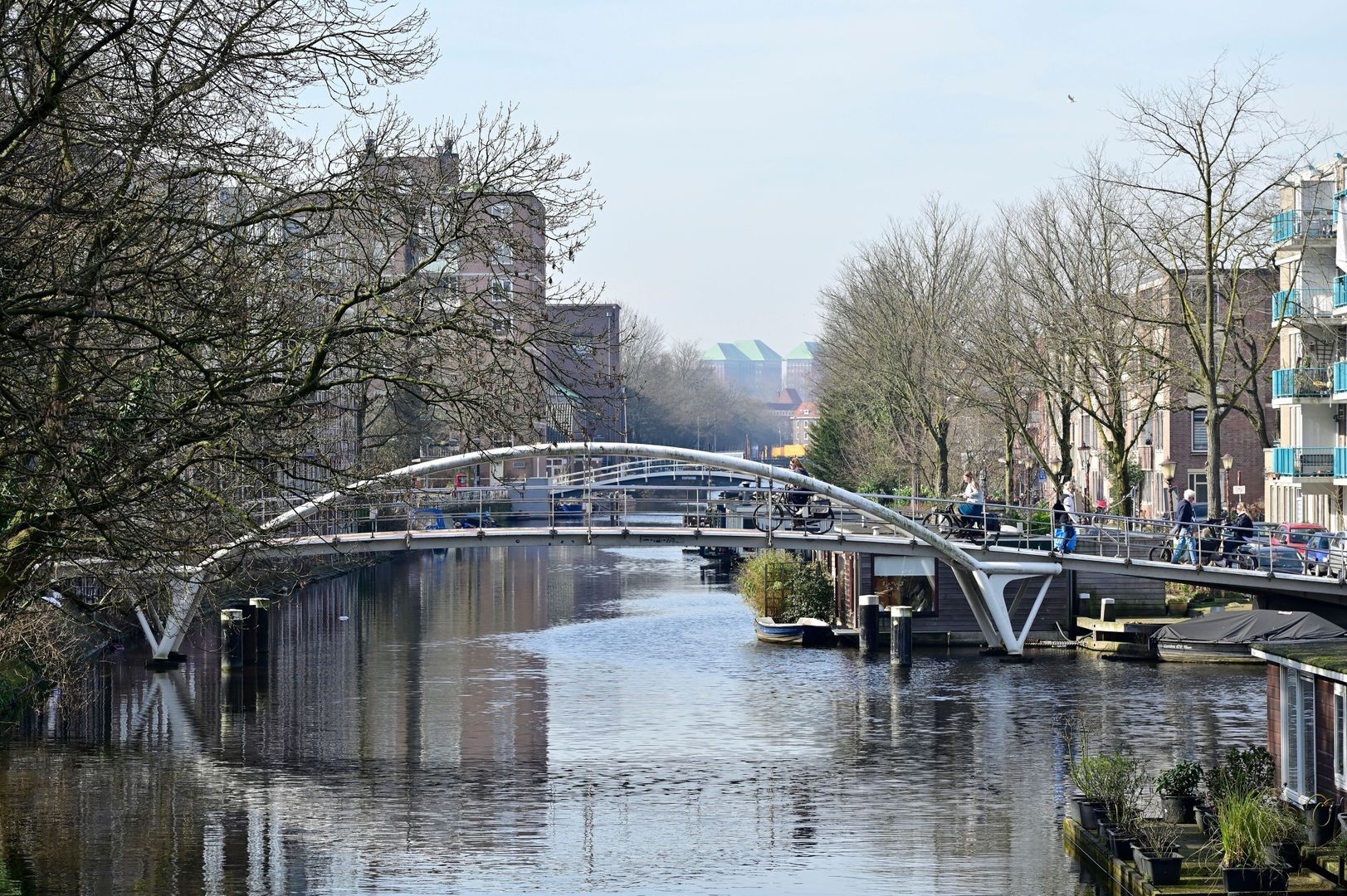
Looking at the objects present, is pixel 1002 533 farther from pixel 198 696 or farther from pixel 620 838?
pixel 620 838

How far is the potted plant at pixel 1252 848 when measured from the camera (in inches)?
731

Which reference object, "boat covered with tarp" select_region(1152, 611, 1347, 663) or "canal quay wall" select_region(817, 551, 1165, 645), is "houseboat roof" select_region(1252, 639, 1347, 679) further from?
"canal quay wall" select_region(817, 551, 1165, 645)

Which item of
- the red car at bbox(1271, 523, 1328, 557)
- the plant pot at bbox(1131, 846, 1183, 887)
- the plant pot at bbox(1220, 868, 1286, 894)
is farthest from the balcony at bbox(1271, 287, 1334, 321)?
the plant pot at bbox(1220, 868, 1286, 894)

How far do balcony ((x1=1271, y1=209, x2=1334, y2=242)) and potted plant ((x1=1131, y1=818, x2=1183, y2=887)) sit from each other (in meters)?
38.1

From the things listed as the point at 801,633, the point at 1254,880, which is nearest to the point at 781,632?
the point at 801,633

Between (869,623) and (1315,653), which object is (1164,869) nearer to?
(1315,653)

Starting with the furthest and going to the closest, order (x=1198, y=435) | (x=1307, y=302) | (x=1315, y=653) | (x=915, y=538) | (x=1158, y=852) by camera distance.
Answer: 1. (x=1198, y=435)
2. (x=1307, y=302)
3. (x=915, y=538)
4. (x=1315, y=653)
5. (x=1158, y=852)

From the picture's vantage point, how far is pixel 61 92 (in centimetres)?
1419

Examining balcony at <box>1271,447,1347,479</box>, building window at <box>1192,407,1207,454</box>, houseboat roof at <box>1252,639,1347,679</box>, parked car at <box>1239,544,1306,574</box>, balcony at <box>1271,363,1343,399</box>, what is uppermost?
balcony at <box>1271,363,1343,399</box>

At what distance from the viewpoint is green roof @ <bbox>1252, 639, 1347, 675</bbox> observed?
20469 millimetres

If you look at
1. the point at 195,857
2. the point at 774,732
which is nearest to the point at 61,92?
the point at 195,857

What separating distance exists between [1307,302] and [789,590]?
19543 mm

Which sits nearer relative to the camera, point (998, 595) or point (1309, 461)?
point (998, 595)

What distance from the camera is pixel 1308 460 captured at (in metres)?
57.8
